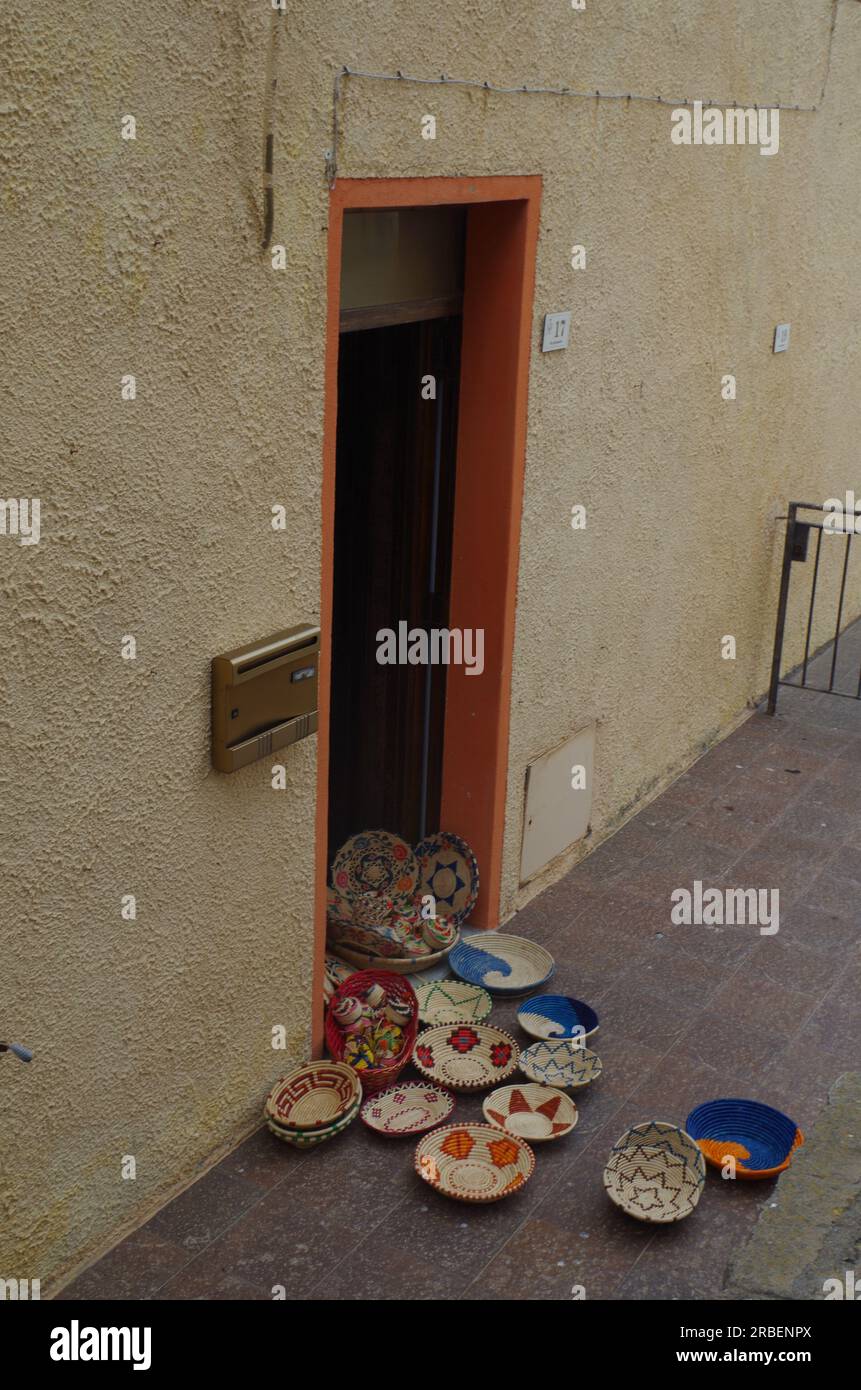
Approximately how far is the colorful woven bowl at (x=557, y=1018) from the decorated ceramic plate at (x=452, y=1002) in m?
0.14

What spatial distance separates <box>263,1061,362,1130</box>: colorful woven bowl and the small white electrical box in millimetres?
2621

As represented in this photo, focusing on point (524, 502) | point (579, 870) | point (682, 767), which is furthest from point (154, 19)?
point (682, 767)

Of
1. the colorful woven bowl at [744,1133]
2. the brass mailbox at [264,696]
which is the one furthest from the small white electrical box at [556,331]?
the colorful woven bowl at [744,1133]

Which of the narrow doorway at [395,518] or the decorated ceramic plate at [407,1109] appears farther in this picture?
the narrow doorway at [395,518]

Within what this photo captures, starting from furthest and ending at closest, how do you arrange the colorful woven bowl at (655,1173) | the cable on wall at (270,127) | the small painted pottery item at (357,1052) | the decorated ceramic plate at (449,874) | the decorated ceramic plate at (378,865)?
the decorated ceramic plate at (449,874), the decorated ceramic plate at (378,865), the small painted pottery item at (357,1052), the colorful woven bowl at (655,1173), the cable on wall at (270,127)

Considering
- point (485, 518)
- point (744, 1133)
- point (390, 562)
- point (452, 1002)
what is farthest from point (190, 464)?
point (744, 1133)

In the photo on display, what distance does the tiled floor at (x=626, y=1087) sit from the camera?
13.2ft

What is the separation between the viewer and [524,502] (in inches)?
212

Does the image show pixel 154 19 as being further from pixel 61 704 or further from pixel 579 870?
pixel 579 870

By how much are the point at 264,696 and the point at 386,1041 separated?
4.79ft

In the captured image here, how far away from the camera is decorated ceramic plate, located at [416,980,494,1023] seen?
17.2 feet

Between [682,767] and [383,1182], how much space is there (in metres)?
3.43

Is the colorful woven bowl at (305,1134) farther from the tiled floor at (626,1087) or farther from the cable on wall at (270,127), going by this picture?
the cable on wall at (270,127)

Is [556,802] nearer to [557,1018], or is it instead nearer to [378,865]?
[378,865]
